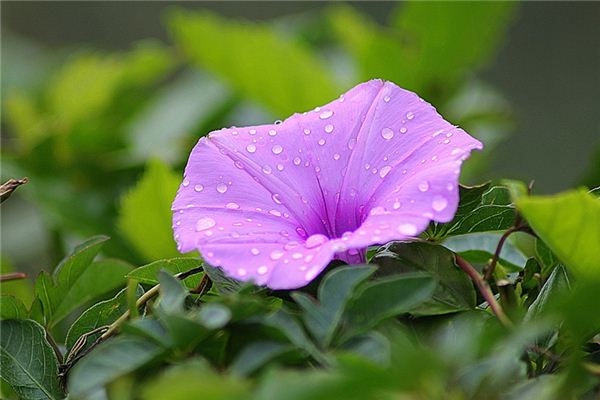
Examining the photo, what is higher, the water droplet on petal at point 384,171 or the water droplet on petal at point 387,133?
the water droplet on petal at point 387,133

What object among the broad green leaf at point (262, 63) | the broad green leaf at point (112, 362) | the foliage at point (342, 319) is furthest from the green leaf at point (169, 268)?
the broad green leaf at point (262, 63)

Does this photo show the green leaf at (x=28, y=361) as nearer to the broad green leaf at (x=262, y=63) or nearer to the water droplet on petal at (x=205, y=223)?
the water droplet on petal at (x=205, y=223)

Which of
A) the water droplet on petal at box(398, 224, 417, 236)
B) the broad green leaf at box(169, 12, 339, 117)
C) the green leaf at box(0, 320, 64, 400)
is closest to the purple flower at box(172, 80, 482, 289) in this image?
the water droplet on petal at box(398, 224, 417, 236)

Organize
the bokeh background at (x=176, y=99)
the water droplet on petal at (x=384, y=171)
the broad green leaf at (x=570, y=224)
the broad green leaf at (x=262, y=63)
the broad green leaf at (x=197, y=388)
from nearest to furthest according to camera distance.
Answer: the broad green leaf at (x=197, y=388), the broad green leaf at (x=570, y=224), the water droplet on petal at (x=384, y=171), the bokeh background at (x=176, y=99), the broad green leaf at (x=262, y=63)

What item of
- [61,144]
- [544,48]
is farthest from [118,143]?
[544,48]

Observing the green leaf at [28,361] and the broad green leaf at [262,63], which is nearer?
the green leaf at [28,361]

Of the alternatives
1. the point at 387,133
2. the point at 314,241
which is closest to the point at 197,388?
the point at 314,241

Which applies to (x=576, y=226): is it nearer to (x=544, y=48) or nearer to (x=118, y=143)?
(x=118, y=143)

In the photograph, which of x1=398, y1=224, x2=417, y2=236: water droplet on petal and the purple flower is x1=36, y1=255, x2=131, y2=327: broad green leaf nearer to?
the purple flower
